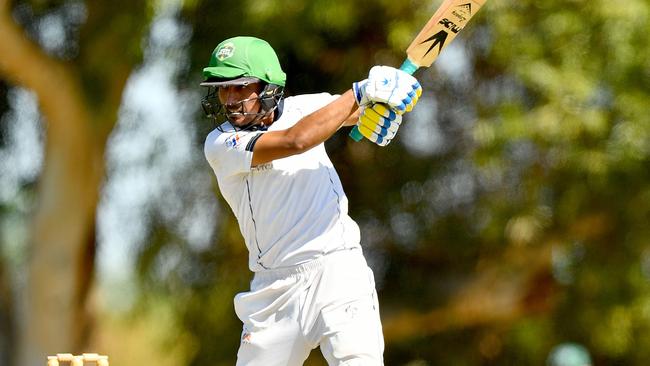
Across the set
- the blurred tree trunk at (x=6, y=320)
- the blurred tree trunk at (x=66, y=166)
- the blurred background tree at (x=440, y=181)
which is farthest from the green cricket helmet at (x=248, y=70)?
the blurred tree trunk at (x=6, y=320)

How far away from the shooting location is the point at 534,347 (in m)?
10.8

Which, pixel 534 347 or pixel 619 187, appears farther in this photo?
pixel 534 347

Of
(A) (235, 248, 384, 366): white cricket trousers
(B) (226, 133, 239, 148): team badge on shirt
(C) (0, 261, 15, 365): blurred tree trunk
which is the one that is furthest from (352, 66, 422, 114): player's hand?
(C) (0, 261, 15, 365): blurred tree trunk

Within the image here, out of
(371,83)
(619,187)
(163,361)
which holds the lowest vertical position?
(163,361)

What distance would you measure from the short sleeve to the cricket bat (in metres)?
0.44

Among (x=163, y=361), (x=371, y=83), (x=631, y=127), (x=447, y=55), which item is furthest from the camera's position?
→ (x=163, y=361)

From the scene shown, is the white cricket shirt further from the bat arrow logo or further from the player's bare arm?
the bat arrow logo

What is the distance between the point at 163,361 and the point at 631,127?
4.81 meters

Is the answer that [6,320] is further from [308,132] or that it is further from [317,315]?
[308,132]

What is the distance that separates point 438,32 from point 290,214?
90cm

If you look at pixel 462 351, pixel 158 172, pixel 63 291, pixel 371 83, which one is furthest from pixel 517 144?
pixel 371 83

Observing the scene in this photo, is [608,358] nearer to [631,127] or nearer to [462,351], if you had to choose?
[462,351]

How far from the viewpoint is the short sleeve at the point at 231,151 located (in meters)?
4.91

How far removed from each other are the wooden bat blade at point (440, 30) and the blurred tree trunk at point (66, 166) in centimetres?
531
